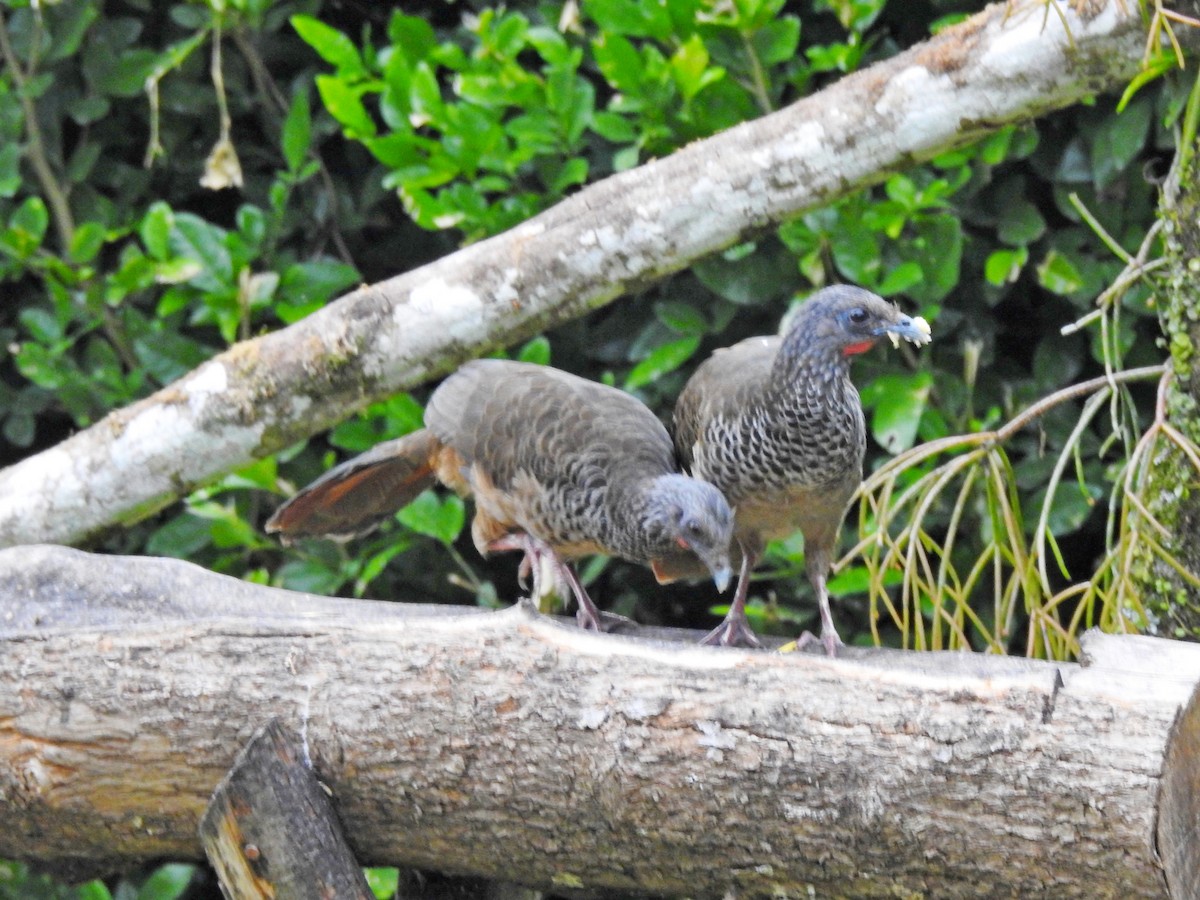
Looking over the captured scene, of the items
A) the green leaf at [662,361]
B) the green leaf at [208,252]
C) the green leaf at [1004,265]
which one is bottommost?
the green leaf at [662,361]

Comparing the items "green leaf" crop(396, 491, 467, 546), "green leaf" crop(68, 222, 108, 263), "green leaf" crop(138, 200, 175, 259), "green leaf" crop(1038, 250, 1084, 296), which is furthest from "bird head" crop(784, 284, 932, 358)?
"green leaf" crop(68, 222, 108, 263)

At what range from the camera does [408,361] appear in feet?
8.86

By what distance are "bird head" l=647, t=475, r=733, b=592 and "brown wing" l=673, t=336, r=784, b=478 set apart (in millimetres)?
150

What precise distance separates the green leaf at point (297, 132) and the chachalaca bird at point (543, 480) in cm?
101

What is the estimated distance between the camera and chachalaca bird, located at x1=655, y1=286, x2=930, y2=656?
225 centimetres

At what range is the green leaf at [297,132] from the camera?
11.2ft

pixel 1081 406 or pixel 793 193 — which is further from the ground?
pixel 793 193

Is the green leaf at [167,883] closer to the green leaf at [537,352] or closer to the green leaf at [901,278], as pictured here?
the green leaf at [537,352]

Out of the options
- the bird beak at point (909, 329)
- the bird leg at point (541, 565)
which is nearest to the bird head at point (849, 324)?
the bird beak at point (909, 329)

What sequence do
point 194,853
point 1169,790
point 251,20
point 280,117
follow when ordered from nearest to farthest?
point 1169,790, point 194,853, point 251,20, point 280,117

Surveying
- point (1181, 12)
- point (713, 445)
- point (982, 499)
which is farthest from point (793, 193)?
point (982, 499)

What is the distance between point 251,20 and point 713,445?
1.75 m

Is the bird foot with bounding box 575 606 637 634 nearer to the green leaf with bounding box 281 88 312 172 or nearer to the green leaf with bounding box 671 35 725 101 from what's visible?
the green leaf with bounding box 671 35 725 101

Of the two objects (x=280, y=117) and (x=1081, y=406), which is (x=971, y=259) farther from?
(x=280, y=117)
